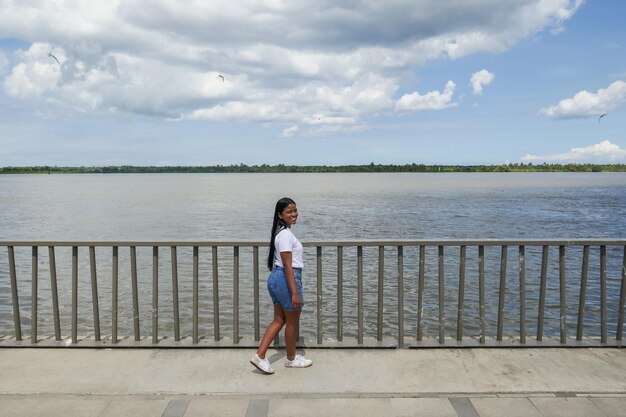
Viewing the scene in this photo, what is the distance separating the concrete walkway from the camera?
A: 4.39 meters

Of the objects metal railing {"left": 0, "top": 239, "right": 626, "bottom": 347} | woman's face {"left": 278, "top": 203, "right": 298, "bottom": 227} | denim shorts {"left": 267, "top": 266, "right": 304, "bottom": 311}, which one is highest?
woman's face {"left": 278, "top": 203, "right": 298, "bottom": 227}

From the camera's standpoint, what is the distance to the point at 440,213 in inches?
1710

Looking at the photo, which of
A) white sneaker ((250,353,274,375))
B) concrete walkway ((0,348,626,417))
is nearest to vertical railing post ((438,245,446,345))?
concrete walkway ((0,348,626,417))

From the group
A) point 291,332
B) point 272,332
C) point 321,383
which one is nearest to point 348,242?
point 291,332

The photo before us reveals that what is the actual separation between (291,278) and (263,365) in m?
0.89

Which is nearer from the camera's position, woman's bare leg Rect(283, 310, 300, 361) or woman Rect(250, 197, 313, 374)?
woman Rect(250, 197, 313, 374)

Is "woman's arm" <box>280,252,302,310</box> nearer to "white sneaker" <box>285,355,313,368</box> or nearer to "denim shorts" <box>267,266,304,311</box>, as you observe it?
"denim shorts" <box>267,266,304,311</box>

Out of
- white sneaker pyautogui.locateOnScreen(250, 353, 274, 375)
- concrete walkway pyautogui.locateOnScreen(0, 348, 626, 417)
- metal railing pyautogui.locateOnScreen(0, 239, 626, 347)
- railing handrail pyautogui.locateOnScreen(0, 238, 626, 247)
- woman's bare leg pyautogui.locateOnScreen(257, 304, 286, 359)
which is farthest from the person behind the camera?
metal railing pyautogui.locateOnScreen(0, 239, 626, 347)

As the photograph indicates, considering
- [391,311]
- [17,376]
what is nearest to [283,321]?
[17,376]

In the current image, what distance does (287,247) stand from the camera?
5121 millimetres

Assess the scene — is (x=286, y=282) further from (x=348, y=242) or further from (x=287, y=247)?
(x=348, y=242)

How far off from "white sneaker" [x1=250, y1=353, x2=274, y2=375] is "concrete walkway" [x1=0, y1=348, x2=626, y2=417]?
7 centimetres

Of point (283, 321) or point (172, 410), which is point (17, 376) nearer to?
point (172, 410)

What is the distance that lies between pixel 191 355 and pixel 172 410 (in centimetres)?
130
